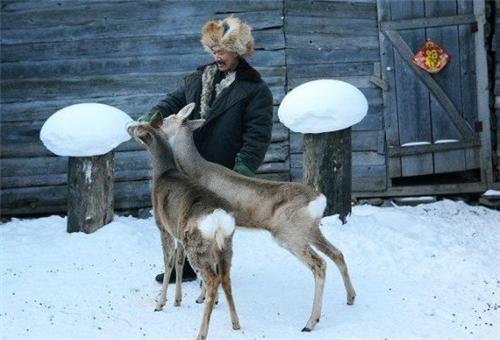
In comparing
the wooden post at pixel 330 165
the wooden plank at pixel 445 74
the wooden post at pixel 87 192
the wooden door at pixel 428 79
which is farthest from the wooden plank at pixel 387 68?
the wooden post at pixel 87 192

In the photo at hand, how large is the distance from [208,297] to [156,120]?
66.2 inches

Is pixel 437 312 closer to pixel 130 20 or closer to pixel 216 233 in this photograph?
pixel 216 233

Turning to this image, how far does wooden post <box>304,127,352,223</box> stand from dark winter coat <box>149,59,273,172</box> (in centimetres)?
189

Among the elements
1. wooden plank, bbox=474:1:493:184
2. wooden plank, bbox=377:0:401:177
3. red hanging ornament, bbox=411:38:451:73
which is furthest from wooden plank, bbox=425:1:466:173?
wooden plank, bbox=377:0:401:177

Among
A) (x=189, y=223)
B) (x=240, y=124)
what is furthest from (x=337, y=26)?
(x=189, y=223)

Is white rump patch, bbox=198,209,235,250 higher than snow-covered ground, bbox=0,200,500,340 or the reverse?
higher

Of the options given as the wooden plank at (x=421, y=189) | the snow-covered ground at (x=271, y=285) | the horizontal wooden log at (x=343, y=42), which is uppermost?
the horizontal wooden log at (x=343, y=42)

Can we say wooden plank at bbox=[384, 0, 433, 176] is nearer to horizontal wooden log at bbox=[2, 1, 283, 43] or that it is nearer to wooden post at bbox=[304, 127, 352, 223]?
horizontal wooden log at bbox=[2, 1, 283, 43]

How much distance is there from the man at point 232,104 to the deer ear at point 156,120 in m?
0.25

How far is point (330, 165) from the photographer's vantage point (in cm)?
863

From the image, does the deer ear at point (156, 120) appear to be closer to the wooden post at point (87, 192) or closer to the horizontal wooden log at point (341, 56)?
the wooden post at point (87, 192)

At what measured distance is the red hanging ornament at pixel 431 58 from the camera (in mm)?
10812

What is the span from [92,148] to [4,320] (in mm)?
2920

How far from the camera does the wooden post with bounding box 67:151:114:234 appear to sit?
884cm
